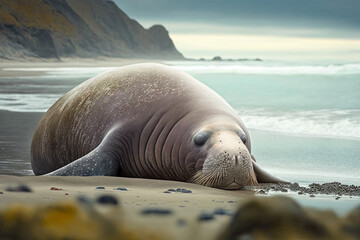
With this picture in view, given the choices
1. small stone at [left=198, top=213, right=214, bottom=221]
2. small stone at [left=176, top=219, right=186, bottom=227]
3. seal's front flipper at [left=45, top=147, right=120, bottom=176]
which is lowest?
seal's front flipper at [left=45, top=147, right=120, bottom=176]

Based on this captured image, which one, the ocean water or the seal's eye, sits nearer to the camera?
the seal's eye

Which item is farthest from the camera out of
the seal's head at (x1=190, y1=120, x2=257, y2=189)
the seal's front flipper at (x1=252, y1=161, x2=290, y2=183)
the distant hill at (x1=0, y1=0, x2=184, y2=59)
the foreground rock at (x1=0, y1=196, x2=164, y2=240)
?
the distant hill at (x1=0, y1=0, x2=184, y2=59)

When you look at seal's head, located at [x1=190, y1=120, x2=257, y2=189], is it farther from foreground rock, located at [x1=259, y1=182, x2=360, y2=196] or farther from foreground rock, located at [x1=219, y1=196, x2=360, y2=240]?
foreground rock, located at [x1=219, y1=196, x2=360, y2=240]

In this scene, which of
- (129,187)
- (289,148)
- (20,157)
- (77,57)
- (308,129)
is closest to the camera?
(129,187)

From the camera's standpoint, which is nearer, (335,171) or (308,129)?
(335,171)

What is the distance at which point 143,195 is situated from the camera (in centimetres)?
592

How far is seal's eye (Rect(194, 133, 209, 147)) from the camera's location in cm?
728

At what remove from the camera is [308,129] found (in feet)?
52.3

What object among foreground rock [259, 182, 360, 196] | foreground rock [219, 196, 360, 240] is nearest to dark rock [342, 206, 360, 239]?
foreground rock [219, 196, 360, 240]

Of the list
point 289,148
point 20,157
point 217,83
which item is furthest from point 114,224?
point 217,83

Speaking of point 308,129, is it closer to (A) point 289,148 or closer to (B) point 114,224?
(A) point 289,148

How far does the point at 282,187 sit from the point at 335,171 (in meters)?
2.32

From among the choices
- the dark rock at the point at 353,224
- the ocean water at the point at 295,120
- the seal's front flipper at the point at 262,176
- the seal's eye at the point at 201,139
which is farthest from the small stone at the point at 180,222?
the ocean water at the point at 295,120

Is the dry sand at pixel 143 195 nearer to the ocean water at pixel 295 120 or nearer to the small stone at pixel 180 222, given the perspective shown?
the small stone at pixel 180 222
